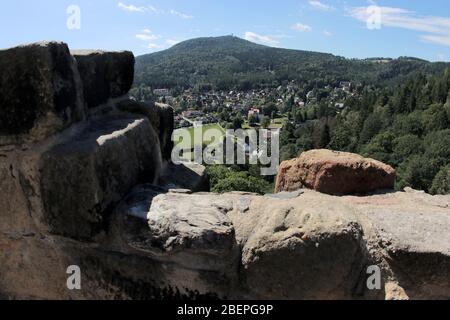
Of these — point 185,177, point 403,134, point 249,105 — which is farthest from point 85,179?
point 249,105

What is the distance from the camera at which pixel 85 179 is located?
274 cm

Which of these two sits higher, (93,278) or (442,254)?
(442,254)

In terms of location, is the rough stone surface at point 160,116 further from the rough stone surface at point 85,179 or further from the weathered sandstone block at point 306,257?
the weathered sandstone block at point 306,257

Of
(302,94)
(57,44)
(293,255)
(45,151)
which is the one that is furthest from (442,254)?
(302,94)

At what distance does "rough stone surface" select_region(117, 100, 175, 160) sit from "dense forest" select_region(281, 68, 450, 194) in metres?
47.9

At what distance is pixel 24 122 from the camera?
2.79 meters

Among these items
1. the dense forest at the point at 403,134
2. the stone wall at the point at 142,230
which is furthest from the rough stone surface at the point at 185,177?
the dense forest at the point at 403,134

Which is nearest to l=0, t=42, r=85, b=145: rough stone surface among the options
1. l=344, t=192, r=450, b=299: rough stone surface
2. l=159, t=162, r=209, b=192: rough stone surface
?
l=159, t=162, r=209, b=192: rough stone surface

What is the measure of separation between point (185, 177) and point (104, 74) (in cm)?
107

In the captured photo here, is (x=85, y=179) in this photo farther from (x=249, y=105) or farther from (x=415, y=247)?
(x=249, y=105)

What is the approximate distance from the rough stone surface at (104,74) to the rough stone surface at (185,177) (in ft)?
2.53

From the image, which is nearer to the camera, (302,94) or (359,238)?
(359,238)

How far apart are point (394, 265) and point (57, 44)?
7.74 ft
